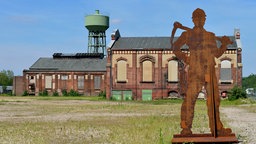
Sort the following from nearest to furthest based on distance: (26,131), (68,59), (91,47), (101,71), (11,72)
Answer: (26,131) < (101,71) < (68,59) < (91,47) < (11,72)

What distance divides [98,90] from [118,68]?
45.4 feet

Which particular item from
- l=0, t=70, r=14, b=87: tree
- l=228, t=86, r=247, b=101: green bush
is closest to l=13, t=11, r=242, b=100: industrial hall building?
l=228, t=86, r=247, b=101: green bush

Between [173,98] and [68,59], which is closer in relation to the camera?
[173,98]

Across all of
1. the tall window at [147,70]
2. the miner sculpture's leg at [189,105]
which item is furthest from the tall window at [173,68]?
the miner sculpture's leg at [189,105]

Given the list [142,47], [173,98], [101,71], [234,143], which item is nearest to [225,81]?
[173,98]

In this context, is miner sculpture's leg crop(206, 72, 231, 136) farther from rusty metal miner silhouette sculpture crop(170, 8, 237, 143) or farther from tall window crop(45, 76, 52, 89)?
tall window crop(45, 76, 52, 89)

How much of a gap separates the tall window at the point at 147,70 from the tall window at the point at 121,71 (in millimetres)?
2325

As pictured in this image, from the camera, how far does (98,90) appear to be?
6419 cm

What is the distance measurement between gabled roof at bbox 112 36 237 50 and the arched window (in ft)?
11.7

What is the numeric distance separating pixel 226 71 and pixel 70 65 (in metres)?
27.0

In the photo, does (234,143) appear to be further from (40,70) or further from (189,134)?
(40,70)

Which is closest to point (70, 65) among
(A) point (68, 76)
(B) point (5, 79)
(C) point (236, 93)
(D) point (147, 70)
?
(A) point (68, 76)

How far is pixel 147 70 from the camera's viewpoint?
2009 inches

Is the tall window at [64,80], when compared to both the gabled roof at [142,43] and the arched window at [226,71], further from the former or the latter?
the arched window at [226,71]
